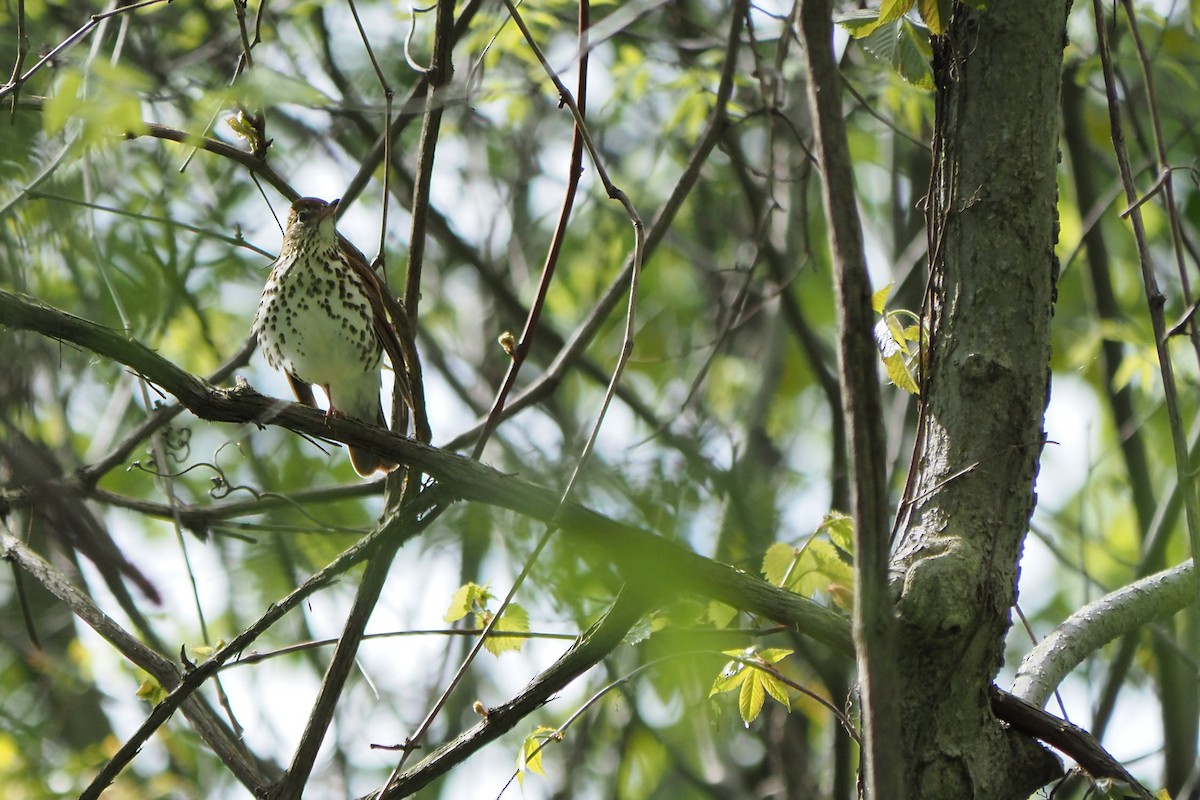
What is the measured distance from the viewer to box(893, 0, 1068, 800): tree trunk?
2.21 metres

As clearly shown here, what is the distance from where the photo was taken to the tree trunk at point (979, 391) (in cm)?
221

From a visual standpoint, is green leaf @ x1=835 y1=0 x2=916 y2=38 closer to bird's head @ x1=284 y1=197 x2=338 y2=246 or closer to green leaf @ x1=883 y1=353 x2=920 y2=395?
green leaf @ x1=883 y1=353 x2=920 y2=395

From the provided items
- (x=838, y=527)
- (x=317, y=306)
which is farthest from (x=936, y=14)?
(x=317, y=306)

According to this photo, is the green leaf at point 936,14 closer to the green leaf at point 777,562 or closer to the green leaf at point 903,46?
the green leaf at point 903,46


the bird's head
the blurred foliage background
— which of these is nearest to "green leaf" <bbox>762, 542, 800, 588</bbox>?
the blurred foliage background

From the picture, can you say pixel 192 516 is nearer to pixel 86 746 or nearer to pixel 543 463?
pixel 543 463

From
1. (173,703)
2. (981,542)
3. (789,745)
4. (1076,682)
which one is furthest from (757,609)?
(1076,682)

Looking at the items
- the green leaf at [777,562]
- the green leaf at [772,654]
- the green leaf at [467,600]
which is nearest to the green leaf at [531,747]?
the green leaf at [467,600]

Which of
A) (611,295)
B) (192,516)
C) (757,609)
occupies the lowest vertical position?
(757,609)

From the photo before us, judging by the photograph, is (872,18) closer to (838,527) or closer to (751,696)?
(838,527)

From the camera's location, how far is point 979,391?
2.38 m

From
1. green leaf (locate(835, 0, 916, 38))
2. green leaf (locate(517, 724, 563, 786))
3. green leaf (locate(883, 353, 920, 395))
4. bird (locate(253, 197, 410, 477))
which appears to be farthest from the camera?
bird (locate(253, 197, 410, 477))

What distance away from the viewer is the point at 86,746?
256 inches

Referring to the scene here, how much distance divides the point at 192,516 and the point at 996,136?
258 cm
